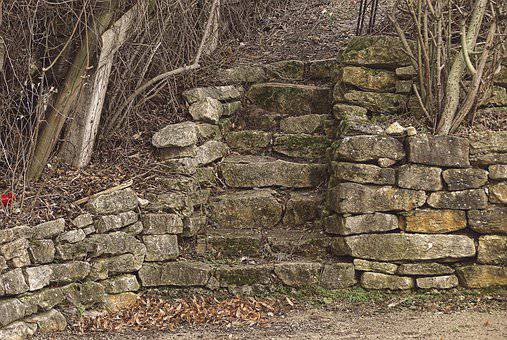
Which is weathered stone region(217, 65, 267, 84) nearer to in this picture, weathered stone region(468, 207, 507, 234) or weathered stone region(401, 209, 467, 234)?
weathered stone region(401, 209, 467, 234)

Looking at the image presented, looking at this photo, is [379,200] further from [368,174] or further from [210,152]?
[210,152]

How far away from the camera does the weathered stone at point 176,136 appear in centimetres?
605

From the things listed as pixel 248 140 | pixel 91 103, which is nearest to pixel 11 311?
pixel 91 103

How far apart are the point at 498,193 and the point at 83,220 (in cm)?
333

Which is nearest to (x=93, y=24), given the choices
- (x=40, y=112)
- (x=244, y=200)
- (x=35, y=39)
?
(x=35, y=39)

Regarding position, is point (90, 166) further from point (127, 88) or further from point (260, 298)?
point (260, 298)

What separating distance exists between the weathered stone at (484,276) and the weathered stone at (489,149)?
87 cm

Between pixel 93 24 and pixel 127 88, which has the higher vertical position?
pixel 93 24

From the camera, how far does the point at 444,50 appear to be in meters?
6.02

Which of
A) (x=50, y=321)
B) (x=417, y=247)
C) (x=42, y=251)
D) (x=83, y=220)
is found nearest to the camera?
(x=50, y=321)

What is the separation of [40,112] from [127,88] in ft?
3.97

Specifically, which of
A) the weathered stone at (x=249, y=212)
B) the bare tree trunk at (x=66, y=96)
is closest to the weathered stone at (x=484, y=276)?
the weathered stone at (x=249, y=212)

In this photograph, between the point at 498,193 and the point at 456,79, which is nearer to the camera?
the point at 498,193

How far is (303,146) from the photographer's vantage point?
21.4ft
